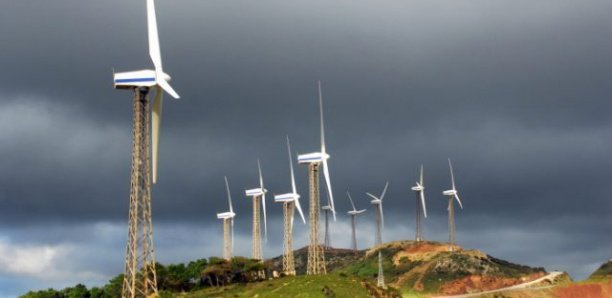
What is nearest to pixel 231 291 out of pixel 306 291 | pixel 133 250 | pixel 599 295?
pixel 306 291

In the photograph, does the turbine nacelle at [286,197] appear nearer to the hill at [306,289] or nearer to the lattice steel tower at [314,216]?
the lattice steel tower at [314,216]

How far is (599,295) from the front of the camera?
199 metres

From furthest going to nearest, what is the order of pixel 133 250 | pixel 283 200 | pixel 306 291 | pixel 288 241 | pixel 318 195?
1. pixel 283 200
2. pixel 288 241
3. pixel 318 195
4. pixel 306 291
5. pixel 133 250

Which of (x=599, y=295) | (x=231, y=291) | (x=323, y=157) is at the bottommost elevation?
(x=599, y=295)

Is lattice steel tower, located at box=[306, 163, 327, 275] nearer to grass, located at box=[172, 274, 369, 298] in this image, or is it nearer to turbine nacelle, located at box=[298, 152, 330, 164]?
turbine nacelle, located at box=[298, 152, 330, 164]

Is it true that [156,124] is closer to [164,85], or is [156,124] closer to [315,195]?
[164,85]

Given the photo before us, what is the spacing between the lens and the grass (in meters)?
124

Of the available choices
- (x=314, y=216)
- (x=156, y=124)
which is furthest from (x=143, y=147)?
(x=314, y=216)

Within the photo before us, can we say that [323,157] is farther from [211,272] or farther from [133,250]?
[133,250]

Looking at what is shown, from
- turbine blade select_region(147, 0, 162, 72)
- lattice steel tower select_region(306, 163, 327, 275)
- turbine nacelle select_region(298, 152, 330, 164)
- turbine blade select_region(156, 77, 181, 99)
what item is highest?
turbine blade select_region(147, 0, 162, 72)

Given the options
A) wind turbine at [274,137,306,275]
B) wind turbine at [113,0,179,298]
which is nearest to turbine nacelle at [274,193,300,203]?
wind turbine at [274,137,306,275]

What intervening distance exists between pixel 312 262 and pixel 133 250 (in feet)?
232

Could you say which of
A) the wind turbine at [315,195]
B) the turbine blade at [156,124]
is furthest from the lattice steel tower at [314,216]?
the turbine blade at [156,124]

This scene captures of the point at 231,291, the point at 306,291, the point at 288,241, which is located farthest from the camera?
the point at 288,241
